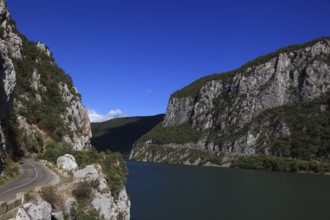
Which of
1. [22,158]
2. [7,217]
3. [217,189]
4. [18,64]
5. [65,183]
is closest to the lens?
[7,217]

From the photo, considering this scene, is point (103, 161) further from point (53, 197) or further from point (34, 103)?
point (53, 197)

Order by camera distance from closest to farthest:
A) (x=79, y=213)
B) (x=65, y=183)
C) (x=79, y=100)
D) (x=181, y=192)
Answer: (x=79, y=213) < (x=65, y=183) < (x=79, y=100) < (x=181, y=192)

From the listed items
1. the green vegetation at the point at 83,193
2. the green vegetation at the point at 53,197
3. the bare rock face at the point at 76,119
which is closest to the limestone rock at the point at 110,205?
the green vegetation at the point at 83,193

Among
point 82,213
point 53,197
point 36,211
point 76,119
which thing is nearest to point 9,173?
point 53,197

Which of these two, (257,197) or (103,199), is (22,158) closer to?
(103,199)

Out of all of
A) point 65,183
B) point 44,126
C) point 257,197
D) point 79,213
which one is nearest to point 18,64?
point 44,126

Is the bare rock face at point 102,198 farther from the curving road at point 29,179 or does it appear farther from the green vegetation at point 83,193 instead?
the curving road at point 29,179

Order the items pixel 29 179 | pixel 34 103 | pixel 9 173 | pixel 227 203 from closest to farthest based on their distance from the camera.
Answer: pixel 29 179 → pixel 9 173 → pixel 34 103 → pixel 227 203
